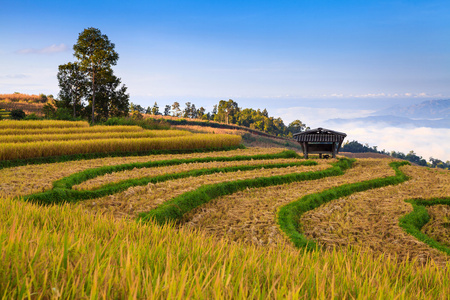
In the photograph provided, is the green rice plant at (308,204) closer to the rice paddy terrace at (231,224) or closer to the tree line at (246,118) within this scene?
the rice paddy terrace at (231,224)

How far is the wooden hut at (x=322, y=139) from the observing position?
2067cm

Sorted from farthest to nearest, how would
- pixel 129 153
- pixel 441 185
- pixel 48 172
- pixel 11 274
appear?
pixel 129 153 < pixel 48 172 < pixel 441 185 < pixel 11 274

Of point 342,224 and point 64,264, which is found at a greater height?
point 64,264

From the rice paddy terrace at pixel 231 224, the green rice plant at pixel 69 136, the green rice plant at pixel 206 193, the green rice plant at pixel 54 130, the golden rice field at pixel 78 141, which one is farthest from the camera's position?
the green rice plant at pixel 54 130

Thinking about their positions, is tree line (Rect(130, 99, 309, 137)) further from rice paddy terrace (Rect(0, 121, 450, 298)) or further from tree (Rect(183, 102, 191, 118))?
rice paddy terrace (Rect(0, 121, 450, 298))

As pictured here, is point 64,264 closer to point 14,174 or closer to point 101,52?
point 14,174

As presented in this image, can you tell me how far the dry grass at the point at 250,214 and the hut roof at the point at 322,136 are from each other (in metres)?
8.53

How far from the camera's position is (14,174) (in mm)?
12875

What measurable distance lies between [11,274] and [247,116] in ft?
291

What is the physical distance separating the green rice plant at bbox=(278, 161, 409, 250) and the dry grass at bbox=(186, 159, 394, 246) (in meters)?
0.23

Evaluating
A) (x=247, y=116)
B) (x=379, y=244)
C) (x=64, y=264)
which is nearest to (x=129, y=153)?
(x=379, y=244)

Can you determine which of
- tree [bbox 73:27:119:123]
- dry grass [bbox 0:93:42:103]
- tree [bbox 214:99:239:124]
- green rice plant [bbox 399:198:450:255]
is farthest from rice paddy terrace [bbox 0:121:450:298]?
tree [bbox 214:99:239:124]

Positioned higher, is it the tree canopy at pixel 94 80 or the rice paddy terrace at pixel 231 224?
Answer: the tree canopy at pixel 94 80

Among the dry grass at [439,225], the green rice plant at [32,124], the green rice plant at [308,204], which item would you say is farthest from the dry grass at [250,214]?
the green rice plant at [32,124]
